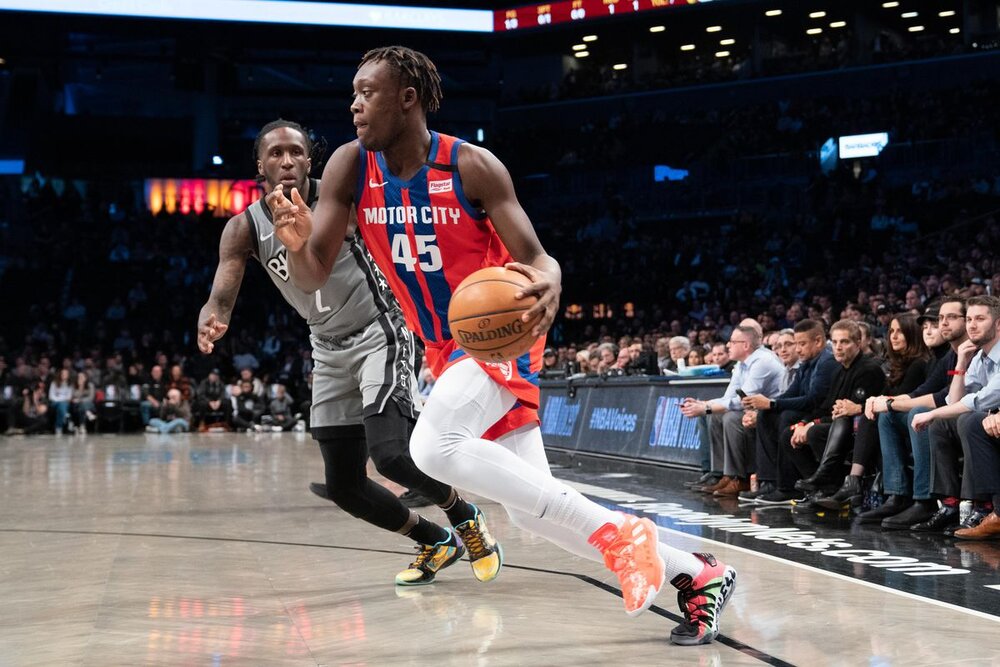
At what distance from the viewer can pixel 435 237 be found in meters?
3.85

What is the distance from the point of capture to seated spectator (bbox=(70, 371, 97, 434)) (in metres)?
20.8

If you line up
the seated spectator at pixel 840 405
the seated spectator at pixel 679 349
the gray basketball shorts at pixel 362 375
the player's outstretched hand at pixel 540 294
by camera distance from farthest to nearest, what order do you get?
1. the seated spectator at pixel 679 349
2. the seated spectator at pixel 840 405
3. the gray basketball shorts at pixel 362 375
4. the player's outstretched hand at pixel 540 294

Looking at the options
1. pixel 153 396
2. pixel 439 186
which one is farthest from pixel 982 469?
pixel 153 396

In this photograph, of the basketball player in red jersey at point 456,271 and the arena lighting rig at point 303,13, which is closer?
the basketball player in red jersey at point 456,271

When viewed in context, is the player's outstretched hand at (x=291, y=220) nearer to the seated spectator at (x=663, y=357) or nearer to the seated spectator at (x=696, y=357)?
the seated spectator at (x=696, y=357)

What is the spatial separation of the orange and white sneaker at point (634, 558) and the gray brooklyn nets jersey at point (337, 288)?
2.00 meters

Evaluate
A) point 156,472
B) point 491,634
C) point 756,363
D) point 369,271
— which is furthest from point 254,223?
point 156,472

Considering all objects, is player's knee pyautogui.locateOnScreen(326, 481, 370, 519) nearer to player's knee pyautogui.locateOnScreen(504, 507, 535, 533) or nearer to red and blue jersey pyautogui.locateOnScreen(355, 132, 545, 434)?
red and blue jersey pyautogui.locateOnScreen(355, 132, 545, 434)

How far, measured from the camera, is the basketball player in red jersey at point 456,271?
3576mm

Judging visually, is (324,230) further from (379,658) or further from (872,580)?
(872,580)

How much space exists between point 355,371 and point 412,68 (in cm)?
167

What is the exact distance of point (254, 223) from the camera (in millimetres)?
5219

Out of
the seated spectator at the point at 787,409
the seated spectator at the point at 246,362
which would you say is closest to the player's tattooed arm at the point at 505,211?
the seated spectator at the point at 787,409

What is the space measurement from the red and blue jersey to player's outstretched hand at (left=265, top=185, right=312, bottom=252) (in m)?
0.33
